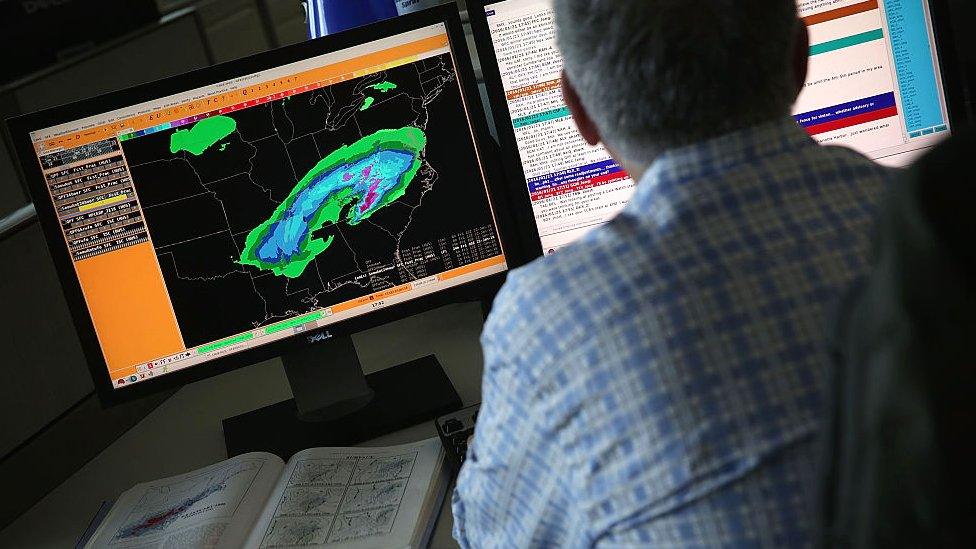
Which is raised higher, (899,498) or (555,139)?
(555,139)

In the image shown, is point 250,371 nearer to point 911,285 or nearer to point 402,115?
point 402,115

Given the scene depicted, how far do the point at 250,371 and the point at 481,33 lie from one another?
0.69m

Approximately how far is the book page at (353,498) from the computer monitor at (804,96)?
1.10 ft

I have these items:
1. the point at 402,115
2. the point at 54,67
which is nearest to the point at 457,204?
the point at 402,115

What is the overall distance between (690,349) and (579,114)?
263 millimetres

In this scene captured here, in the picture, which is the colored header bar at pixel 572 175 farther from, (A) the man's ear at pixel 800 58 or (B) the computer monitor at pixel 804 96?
(A) the man's ear at pixel 800 58

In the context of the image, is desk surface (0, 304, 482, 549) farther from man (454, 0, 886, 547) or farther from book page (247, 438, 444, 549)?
man (454, 0, 886, 547)

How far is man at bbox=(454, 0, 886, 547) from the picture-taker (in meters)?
0.63

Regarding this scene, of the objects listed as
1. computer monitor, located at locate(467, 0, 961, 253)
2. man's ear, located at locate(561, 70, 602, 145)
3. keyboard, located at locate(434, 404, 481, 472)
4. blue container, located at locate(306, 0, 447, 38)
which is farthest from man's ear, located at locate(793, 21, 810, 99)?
blue container, located at locate(306, 0, 447, 38)

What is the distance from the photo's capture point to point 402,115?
1244 mm

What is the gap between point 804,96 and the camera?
1.29m

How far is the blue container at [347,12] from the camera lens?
5.54ft

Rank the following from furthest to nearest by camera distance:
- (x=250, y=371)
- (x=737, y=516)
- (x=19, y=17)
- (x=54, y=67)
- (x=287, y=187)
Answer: (x=19, y=17) < (x=250, y=371) < (x=54, y=67) < (x=287, y=187) < (x=737, y=516)

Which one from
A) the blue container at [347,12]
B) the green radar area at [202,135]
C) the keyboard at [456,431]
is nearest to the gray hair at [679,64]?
the keyboard at [456,431]
